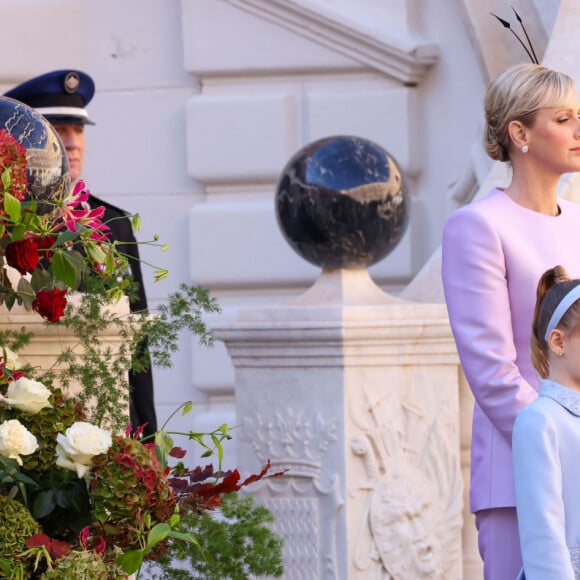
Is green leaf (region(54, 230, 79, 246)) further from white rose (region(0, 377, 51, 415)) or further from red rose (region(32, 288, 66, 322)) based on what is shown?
white rose (region(0, 377, 51, 415))

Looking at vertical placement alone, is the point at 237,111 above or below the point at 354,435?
above

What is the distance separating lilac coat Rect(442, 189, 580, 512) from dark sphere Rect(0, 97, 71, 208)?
71 centimetres

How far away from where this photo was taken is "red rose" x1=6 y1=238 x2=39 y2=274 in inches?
101

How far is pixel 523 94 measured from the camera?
3.11 meters

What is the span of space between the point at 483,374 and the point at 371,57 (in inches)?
146

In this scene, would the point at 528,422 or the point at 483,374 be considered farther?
the point at 483,374

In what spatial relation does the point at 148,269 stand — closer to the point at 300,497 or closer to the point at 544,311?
the point at 300,497

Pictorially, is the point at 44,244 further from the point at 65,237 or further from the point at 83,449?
the point at 83,449

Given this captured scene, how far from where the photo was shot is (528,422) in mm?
2732

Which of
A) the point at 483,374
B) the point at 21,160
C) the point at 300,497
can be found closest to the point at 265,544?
the point at 483,374

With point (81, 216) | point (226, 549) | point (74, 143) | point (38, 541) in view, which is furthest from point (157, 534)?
point (74, 143)

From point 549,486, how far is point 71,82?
8.52 feet

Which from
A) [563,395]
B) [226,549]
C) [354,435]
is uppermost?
[563,395]

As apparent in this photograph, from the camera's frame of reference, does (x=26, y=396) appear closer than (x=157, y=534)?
No
